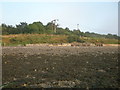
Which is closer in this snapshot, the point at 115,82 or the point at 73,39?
the point at 115,82

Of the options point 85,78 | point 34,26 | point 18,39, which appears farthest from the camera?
point 34,26

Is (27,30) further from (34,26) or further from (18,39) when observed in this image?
(18,39)

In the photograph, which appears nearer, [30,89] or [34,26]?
[30,89]

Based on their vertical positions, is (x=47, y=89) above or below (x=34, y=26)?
below

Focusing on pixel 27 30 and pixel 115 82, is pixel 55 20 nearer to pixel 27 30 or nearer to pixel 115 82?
pixel 27 30

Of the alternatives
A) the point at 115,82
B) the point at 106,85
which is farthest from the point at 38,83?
the point at 115,82

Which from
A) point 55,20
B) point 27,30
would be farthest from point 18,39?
point 55,20

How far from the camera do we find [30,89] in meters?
6.29

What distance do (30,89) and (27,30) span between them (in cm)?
6337

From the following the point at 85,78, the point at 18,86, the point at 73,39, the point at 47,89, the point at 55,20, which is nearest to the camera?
the point at 47,89

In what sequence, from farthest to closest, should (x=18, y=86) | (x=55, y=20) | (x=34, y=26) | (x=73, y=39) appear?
(x=55, y=20), (x=34, y=26), (x=73, y=39), (x=18, y=86)

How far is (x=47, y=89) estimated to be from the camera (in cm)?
623

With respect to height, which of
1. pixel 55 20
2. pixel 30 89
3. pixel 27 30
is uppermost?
pixel 55 20

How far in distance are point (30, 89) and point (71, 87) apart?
1451 millimetres
